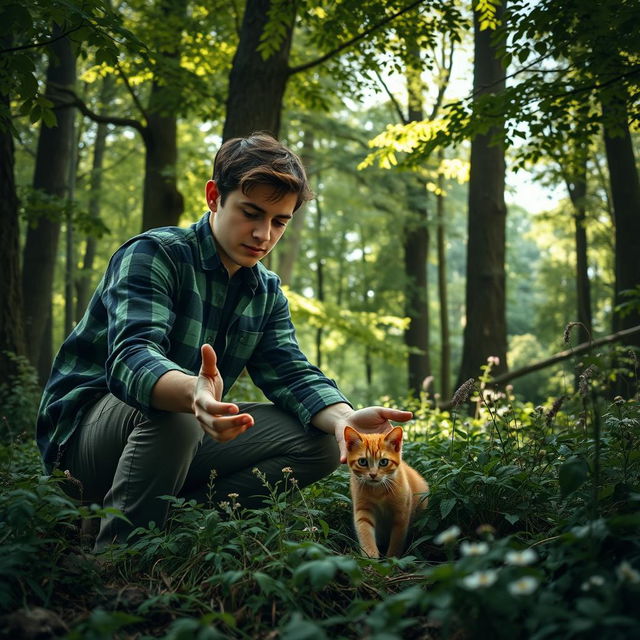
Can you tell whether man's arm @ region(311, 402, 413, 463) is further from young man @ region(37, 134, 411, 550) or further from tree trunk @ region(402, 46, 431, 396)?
tree trunk @ region(402, 46, 431, 396)

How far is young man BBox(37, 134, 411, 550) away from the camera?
106 inches

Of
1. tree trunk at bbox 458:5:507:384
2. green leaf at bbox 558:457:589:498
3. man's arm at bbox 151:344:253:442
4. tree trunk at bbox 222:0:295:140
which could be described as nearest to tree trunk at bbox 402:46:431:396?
tree trunk at bbox 458:5:507:384

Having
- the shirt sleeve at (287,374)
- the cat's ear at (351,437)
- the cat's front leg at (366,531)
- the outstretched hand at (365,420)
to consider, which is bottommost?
the cat's front leg at (366,531)

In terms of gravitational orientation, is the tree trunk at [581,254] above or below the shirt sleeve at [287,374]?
above

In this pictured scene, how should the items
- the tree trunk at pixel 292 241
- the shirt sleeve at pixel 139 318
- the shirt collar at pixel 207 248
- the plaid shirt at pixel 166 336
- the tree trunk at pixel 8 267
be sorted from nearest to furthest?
1. the shirt sleeve at pixel 139 318
2. the plaid shirt at pixel 166 336
3. the shirt collar at pixel 207 248
4. the tree trunk at pixel 8 267
5. the tree trunk at pixel 292 241

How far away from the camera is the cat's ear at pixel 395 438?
312 cm

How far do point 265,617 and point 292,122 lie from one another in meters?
14.7

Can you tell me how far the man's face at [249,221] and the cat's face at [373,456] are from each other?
1089 millimetres

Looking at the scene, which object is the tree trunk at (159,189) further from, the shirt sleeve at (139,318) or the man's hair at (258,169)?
the shirt sleeve at (139,318)

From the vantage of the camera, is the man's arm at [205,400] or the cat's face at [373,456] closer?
the man's arm at [205,400]

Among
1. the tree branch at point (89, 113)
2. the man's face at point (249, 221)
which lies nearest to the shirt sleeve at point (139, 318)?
the man's face at point (249, 221)

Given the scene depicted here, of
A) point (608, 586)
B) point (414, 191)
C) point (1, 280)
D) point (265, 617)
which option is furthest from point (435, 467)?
point (414, 191)

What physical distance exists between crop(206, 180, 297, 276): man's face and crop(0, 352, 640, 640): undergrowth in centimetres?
129

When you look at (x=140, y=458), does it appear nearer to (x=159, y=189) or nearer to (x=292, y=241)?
(x=159, y=189)
